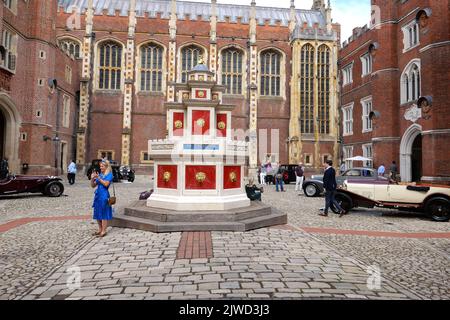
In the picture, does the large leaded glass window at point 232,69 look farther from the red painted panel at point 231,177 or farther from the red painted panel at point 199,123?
the red painted panel at point 231,177

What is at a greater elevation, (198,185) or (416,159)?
(416,159)

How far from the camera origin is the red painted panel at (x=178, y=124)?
8.62m

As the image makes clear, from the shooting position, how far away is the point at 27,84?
63.7 ft

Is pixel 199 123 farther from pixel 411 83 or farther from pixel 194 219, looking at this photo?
pixel 411 83

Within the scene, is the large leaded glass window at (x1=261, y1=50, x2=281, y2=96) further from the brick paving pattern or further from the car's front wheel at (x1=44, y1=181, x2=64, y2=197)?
the brick paving pattern

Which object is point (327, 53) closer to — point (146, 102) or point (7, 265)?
point (146, 102)

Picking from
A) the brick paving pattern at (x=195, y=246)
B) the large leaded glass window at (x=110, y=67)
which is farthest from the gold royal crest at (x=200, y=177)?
the large leaded glass window at (x=110, y=67)

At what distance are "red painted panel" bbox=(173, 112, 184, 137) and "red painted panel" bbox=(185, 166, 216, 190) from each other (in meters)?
1.46

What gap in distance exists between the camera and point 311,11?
36.8 m

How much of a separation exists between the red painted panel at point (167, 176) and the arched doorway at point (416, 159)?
1774 centimetres

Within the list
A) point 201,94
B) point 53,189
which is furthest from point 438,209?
point 53,189

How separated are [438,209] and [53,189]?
14106 mm
